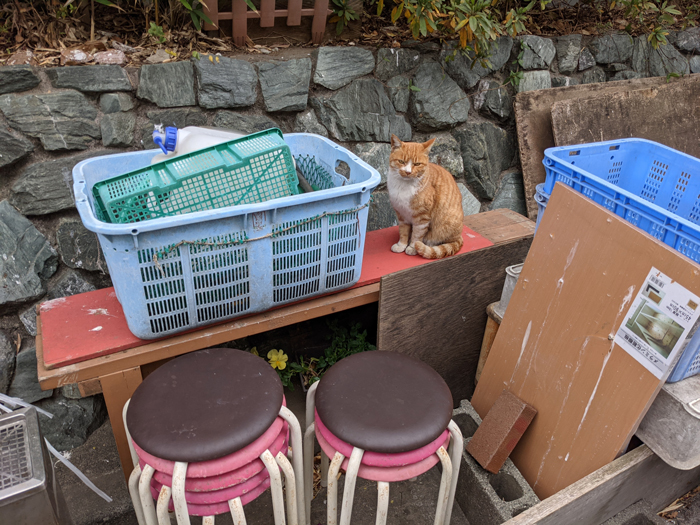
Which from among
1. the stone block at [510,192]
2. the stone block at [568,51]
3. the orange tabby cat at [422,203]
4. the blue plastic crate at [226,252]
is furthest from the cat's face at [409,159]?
the stone block at [568,51]

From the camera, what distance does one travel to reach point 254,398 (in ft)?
4.12

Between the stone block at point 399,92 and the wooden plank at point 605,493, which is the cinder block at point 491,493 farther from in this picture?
the stone block at point 399,92

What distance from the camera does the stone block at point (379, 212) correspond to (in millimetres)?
2488

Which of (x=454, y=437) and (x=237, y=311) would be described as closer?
(x=454, y=437)

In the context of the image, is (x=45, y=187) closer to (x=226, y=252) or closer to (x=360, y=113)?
(x=226, y=252)

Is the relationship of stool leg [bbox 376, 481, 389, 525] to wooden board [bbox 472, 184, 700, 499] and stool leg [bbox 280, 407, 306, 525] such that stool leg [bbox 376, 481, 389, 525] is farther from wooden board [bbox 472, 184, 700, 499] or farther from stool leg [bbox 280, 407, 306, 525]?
wooden board [bbox 472, 184, 700, 499]

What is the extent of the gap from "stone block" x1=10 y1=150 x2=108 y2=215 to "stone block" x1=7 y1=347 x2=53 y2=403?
61 cm

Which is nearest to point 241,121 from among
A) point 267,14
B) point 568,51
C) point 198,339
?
point 267,14

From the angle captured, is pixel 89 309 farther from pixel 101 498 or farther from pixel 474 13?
pixel 474 13

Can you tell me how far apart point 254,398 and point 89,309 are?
0.81 metres

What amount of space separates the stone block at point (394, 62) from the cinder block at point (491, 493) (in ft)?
5.77

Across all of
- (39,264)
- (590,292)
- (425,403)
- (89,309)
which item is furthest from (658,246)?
(39,264)

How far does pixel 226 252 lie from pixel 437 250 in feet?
3.04

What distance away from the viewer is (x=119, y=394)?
155 centimetres
